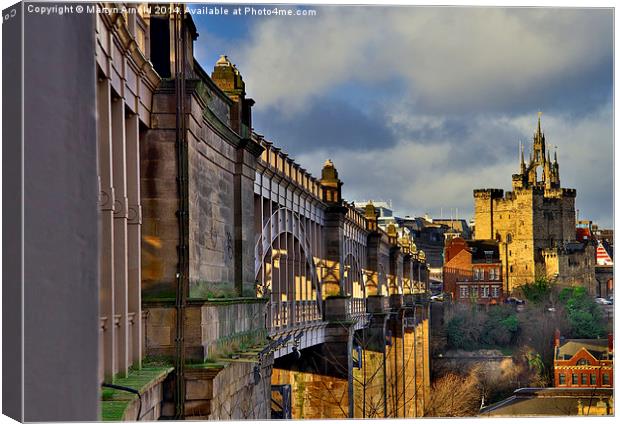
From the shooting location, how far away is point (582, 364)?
6425 centimetres

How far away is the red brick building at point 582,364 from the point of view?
48056 mm

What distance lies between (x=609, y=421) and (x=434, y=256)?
5845 inches

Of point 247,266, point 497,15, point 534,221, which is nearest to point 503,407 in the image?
point 247,266

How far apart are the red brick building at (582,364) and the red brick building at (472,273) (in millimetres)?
61081

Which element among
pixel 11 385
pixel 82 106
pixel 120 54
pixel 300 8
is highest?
pixel 300 8

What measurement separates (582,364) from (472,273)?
3468 inches

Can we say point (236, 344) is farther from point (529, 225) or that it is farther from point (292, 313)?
point (529, 225)

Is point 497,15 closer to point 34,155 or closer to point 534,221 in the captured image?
point 34,155

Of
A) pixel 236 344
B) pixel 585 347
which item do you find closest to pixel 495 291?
pixel 585 347

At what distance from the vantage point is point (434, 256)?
164 meters

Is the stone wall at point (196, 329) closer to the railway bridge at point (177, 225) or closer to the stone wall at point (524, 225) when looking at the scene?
the railway bridge at point (177, 225)

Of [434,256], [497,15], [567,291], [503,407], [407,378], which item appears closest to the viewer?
[497,15]

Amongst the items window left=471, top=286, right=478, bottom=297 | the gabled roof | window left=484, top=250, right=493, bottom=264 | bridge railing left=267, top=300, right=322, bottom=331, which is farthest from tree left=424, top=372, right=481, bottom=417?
window left=484, top=250, right=493, bottom=264

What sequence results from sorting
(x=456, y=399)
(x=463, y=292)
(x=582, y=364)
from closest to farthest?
(x=456, y=399) → (x=582, y=364) → (x=463, y=292)
